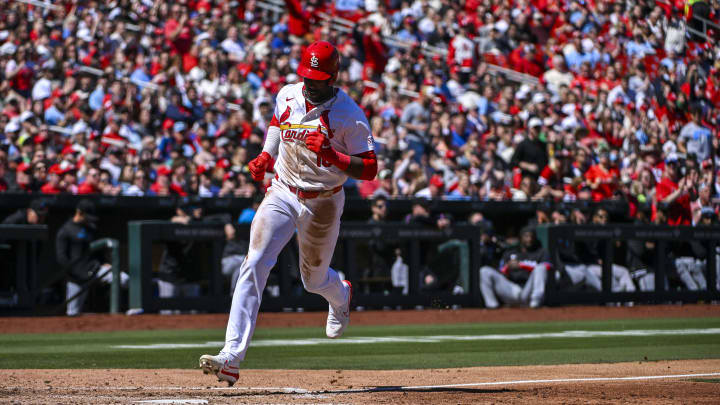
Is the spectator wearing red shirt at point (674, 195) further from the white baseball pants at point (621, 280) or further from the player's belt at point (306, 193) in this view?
the player's belt at point (306, 193)

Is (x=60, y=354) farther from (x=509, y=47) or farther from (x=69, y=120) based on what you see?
(x=509, y=47)

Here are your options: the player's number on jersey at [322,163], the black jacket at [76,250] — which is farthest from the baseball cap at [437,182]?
the player's number on jersey at [322,163]

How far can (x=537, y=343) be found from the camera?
36.0ft

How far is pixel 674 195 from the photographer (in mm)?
18141

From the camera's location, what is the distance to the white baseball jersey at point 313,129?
21.4 ft

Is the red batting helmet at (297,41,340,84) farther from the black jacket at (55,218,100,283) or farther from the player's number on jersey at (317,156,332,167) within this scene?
the black jacket at (55,218,100,283)

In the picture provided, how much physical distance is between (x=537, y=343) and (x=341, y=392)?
16.3ft

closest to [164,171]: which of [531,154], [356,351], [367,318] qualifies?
[367,318]

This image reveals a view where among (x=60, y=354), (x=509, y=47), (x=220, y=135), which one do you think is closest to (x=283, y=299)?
(x=220, y=135)

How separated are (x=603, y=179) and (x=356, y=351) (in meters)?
9.20

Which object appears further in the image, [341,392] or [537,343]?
[537,343]

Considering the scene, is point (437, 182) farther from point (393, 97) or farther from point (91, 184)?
point (91, 184)

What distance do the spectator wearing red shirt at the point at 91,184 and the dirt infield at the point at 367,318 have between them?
1.72m

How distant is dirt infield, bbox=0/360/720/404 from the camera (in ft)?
19.5
